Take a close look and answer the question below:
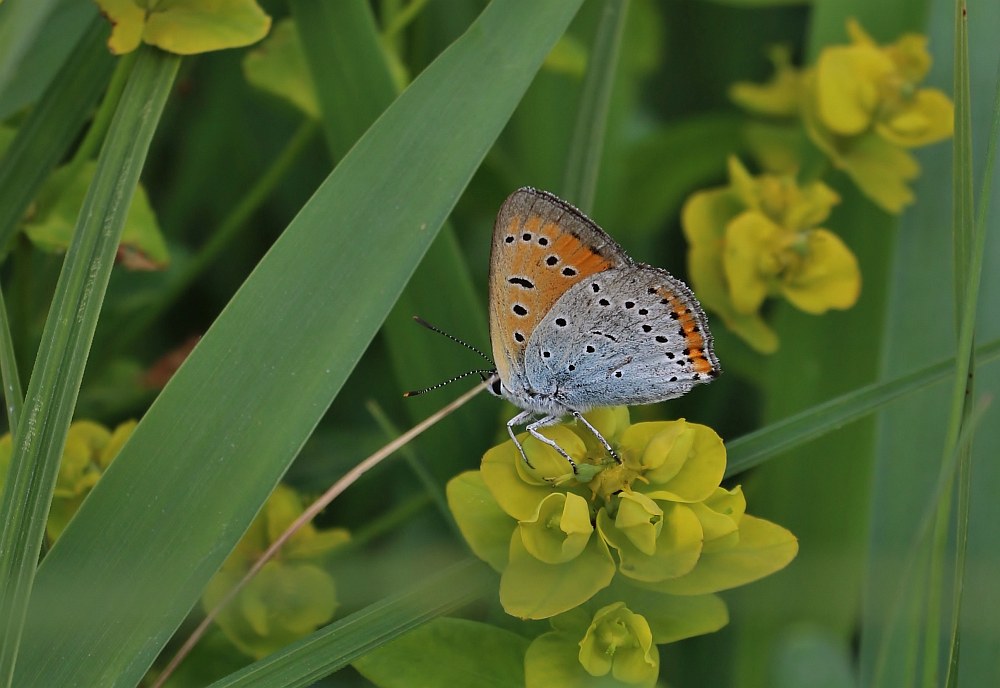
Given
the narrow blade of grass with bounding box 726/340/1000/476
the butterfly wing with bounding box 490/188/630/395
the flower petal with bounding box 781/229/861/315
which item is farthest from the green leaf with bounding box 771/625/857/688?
the flower petal with bounding box 781/229/861/315

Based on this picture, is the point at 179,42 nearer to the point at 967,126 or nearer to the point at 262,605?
the point at 262,605

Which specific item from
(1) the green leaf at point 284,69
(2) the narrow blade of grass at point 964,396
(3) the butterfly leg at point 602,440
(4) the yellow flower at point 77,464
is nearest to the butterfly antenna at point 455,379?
(3) the butterfly leg at point 602,440

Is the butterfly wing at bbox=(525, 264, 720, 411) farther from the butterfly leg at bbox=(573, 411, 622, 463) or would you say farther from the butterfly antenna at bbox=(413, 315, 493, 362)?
the butterfly leg at bbox=(573, 411, 622, 463)

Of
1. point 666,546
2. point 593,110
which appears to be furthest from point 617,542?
point 593,110

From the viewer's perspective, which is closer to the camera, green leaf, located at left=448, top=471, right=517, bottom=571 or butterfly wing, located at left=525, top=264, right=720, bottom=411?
green leaf, located at left=448, top=471, right=517, bottom=571

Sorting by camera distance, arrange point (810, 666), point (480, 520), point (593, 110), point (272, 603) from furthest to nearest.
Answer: point (593, 110) → point (272, 603) → point (480, 520) → point (810, 666)

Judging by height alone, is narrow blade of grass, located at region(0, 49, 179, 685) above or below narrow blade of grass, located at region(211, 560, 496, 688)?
above

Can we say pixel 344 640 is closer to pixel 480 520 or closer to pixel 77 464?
pixel 480 520
